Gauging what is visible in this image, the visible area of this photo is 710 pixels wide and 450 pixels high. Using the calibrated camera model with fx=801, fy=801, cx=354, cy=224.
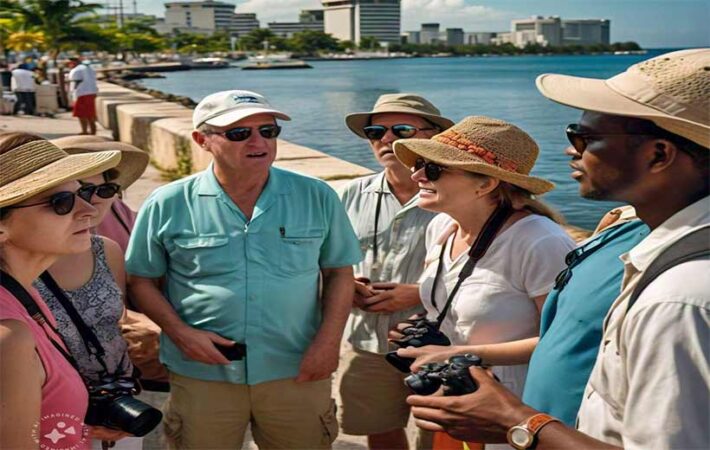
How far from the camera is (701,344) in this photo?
1.44 metres

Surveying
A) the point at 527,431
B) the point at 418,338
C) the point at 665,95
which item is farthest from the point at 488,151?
the point at 527,431

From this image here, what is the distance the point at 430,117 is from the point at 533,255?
1.13 m

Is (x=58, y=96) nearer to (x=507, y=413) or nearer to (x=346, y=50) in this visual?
(x=507, y=413)

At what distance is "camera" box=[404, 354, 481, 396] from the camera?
77.4 inches

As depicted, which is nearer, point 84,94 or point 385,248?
point 385,248

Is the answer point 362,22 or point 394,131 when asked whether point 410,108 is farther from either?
point 362,22

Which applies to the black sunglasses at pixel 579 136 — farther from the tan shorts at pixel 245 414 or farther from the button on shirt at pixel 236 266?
the tan shorts at pixel 245 414

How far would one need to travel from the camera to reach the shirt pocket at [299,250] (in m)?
3.10

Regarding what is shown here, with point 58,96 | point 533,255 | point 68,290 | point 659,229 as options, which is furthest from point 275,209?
point 58,96

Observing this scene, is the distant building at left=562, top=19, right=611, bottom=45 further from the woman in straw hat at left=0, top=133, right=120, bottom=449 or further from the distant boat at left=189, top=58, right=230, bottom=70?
the woman in straw hat at left=0, top=133, right=120, bottom=449

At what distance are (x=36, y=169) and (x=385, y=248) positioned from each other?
1.63 m

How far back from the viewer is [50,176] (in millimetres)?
2170

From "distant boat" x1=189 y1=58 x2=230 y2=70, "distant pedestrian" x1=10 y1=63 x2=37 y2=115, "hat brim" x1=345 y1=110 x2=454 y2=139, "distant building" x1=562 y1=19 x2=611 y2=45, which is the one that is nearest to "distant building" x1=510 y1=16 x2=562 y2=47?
"distant building" x1=562 y1=19 x2=611 y2=45

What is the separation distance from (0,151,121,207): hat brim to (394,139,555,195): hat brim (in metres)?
1.08
